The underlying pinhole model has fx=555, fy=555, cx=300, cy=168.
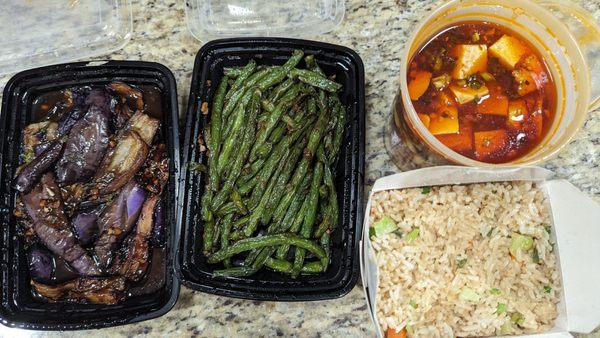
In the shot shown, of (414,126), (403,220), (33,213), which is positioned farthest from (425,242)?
(33,213)

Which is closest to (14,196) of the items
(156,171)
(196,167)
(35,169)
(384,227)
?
(35,169)

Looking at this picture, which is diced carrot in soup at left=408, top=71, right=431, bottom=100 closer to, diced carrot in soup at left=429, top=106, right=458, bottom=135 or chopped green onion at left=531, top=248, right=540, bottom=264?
diced carrot in soup at left=429, top=106, right=458, bottom=135

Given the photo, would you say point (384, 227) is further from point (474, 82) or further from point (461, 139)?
point (474, 82)

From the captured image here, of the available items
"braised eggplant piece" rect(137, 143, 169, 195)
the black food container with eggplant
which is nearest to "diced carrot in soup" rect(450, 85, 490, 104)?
the black food container with eggplant

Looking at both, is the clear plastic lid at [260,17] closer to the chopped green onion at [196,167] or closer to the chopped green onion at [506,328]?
the chopped green onion at [196,167]

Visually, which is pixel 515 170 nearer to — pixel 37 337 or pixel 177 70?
pixel 177 70

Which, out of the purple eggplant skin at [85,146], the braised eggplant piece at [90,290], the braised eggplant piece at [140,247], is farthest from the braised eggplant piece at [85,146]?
the braised eggplant piece at [90,290]
